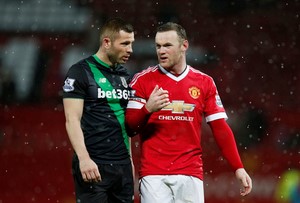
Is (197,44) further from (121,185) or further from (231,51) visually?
(121,185)

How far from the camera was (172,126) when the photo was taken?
4879 mm

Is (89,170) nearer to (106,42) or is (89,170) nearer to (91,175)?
(91,175)

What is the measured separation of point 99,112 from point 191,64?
3.42 m

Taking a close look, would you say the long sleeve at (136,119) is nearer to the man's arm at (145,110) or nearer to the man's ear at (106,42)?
the man's arm at (145,110)

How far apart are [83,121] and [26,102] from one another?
3384mm

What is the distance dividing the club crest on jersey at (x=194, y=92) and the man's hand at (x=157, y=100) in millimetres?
302

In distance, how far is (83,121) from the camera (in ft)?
15.9

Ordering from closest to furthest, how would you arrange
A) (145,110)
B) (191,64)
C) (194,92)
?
1. (145,110)
2. (194,92)
3. (191,64)

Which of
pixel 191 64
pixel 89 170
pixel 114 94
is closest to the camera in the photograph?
pixel 89 170

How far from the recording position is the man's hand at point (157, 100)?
464 centimetres

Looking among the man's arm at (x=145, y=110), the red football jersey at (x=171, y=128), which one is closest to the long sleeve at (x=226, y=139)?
the red football jersey at (x=171, y=128)

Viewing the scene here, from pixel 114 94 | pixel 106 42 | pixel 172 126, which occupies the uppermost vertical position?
pixel 106 42

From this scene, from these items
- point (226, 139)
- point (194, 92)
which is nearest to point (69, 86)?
point (194, 92)

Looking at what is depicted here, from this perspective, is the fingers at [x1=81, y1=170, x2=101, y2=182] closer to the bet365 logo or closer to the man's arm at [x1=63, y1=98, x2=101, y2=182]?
the man's arm at [x1=63, y1=98, x2=101, y2=182]
